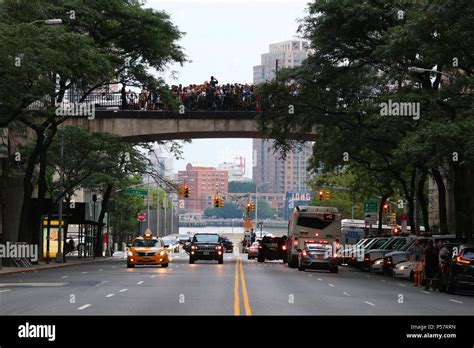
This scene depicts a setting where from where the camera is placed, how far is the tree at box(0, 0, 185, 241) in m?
38.5

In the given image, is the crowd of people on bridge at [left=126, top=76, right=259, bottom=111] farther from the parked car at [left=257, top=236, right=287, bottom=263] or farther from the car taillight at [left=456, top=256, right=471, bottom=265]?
the car taillight at [left=456, top=256, right=471, bottom=265]

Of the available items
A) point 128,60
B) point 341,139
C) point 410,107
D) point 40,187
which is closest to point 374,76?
point 341,139

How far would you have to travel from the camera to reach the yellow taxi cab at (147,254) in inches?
1992

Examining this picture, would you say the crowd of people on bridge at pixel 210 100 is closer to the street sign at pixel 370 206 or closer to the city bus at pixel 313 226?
the city bus at pixel 313 226

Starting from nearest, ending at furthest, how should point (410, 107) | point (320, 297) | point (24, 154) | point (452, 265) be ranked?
point (320, 297)
point (452, 265)
point (410, 107)
point (24, 154)

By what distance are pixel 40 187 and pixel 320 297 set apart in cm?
2973

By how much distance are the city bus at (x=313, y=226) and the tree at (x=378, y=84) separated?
354 centimetres

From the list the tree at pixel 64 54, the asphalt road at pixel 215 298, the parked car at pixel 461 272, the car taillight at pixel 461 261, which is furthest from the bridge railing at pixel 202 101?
the car taillight at pixel 461 261

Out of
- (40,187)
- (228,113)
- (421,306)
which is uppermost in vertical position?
(228,113)

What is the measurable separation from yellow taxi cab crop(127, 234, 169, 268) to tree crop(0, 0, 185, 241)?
5.83 m

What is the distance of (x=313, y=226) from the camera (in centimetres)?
5322

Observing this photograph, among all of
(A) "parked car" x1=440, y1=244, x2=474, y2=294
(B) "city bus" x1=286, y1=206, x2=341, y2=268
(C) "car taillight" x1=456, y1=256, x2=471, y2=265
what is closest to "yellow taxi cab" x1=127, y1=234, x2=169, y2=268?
(B) "city bus" x1=286, y1=206, x2=341, y2=268

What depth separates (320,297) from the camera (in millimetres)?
27484

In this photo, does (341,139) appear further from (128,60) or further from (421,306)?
(421,306)
